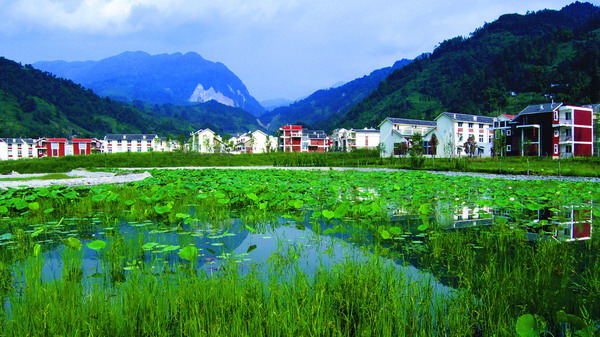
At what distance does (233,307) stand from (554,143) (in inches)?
1807

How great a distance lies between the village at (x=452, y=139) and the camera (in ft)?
127

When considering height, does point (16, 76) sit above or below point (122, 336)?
above

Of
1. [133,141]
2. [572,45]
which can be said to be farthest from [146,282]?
[572,45]

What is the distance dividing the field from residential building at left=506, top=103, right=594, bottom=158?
126 ft

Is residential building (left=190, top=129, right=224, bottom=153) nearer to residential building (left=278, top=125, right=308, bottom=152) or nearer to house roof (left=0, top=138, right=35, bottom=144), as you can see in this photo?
residential building (left=278, top=125, right=308, bottom=152)

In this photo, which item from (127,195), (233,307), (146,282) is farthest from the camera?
(127,195)

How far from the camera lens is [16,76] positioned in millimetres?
111875

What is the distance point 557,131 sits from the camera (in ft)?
127

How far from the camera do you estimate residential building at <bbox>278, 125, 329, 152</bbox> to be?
75.3 m

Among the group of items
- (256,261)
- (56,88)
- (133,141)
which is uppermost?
(56,88)

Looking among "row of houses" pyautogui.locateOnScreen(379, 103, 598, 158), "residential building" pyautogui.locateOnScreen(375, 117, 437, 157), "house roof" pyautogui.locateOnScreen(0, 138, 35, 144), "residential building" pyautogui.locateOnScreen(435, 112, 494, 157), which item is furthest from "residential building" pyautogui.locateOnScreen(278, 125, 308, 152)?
"house roof" pyautogui.locateOnScreen(0, 138, 35, 144)

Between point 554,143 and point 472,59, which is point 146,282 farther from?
point 472,59

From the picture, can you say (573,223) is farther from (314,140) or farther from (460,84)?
(460,84)

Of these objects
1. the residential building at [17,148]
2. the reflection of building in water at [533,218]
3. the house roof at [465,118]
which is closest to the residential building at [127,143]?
the residential building at [17,148]
